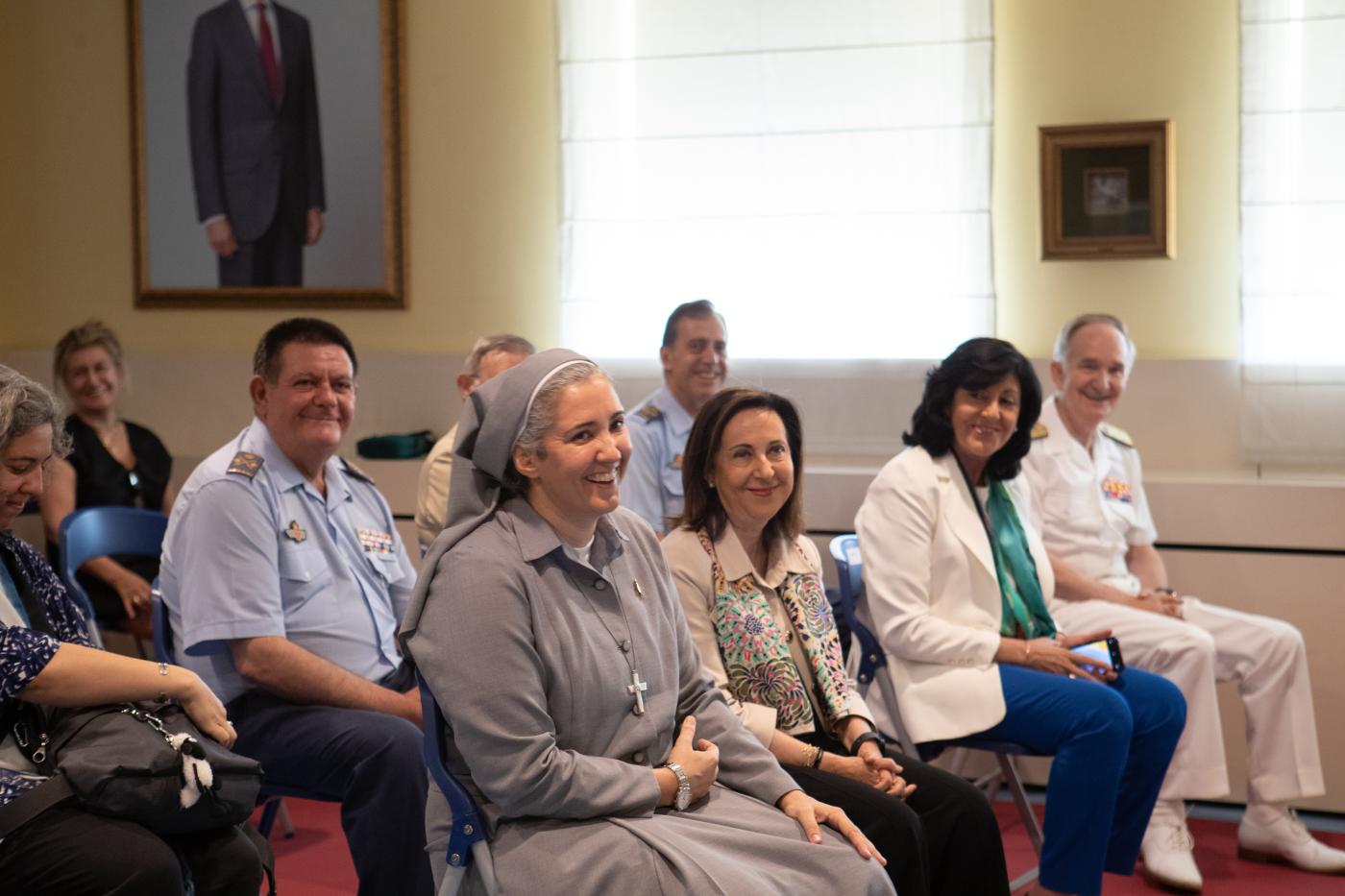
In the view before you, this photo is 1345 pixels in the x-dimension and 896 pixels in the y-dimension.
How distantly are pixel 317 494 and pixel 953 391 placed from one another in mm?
1553

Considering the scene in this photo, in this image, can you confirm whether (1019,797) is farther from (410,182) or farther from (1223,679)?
(410,182)

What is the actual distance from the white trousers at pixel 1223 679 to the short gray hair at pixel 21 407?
2.78 metres

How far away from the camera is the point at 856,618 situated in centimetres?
358

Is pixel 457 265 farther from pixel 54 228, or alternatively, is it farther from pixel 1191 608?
pixel 1191 608

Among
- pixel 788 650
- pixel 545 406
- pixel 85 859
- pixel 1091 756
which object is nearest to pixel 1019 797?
pixel 1091 756

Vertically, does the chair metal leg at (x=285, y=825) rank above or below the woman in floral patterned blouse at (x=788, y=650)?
below

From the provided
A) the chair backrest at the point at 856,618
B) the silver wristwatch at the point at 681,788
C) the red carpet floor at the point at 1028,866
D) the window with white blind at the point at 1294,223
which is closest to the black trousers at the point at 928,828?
the silver wristwatch at the point at 681,788

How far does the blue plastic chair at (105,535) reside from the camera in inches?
159

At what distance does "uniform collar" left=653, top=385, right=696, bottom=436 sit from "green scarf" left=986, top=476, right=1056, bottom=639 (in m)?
1.22

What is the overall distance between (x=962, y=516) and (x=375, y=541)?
1.42 metres

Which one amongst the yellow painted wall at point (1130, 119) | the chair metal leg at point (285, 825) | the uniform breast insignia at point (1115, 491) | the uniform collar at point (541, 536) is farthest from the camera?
the yellow painted wall at point (1130, 119)

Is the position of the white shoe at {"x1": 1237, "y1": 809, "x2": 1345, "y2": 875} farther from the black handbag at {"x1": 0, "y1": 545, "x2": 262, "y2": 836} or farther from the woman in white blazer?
the black handbag at {"x1": 0, "y1": 545, "x2": 262, "y2": 836}

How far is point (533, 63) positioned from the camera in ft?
18.1

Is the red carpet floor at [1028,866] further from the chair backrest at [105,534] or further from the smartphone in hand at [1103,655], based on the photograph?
the chair backrest at [105,534]
